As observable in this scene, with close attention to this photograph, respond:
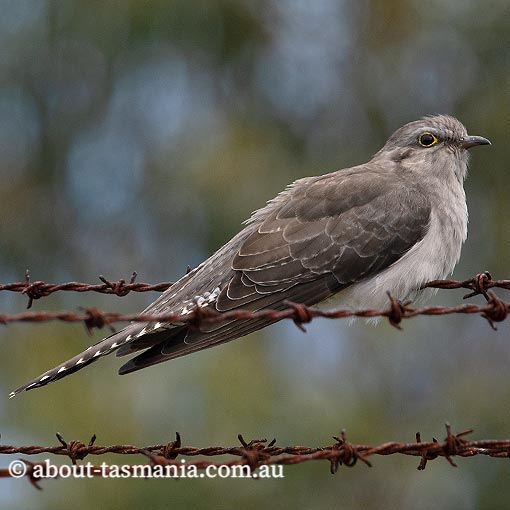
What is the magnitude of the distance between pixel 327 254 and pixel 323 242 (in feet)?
0.26

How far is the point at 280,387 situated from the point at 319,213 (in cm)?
342

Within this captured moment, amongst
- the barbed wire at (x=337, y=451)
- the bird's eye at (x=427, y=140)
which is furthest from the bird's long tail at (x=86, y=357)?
the bird's eye at (x=427, y=140)

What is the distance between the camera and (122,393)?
857 centimetres

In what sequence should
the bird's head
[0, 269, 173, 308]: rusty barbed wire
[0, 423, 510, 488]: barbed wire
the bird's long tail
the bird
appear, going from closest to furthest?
1. [0, 423, 510, 488]: barbed wire
2. [0, 269, 173, 308]: rusty barbed wire
3. the bird's long tail
4. the bird
5. the bird's head

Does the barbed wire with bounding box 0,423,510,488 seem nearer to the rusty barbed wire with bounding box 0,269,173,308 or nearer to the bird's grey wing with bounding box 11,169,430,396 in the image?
the rusty barbed wire with bounding box 0,269,173,308

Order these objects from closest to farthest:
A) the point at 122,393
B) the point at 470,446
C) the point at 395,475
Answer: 1. the point at 470,446
2. the point at 122,393
3. the point at 395,475

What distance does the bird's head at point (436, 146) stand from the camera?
6.54m

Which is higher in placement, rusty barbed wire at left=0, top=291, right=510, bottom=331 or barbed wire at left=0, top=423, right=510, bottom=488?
rusty barbed wire at left=0, top=291, right=510, bottom=331

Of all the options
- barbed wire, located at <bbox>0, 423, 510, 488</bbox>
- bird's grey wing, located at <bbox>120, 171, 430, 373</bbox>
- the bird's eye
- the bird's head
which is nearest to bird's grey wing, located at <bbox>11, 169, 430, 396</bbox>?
bird's grey wing, located at <bbox>120, 171, 430, 373</bbox>

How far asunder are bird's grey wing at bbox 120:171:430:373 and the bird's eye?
0.58 meters

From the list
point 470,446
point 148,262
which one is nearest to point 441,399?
point 148,262

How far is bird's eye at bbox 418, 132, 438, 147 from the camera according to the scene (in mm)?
6617

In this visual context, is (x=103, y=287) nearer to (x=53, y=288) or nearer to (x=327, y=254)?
(x=53, y=288)

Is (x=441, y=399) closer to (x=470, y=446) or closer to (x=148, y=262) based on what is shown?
(x=148, y=262)
